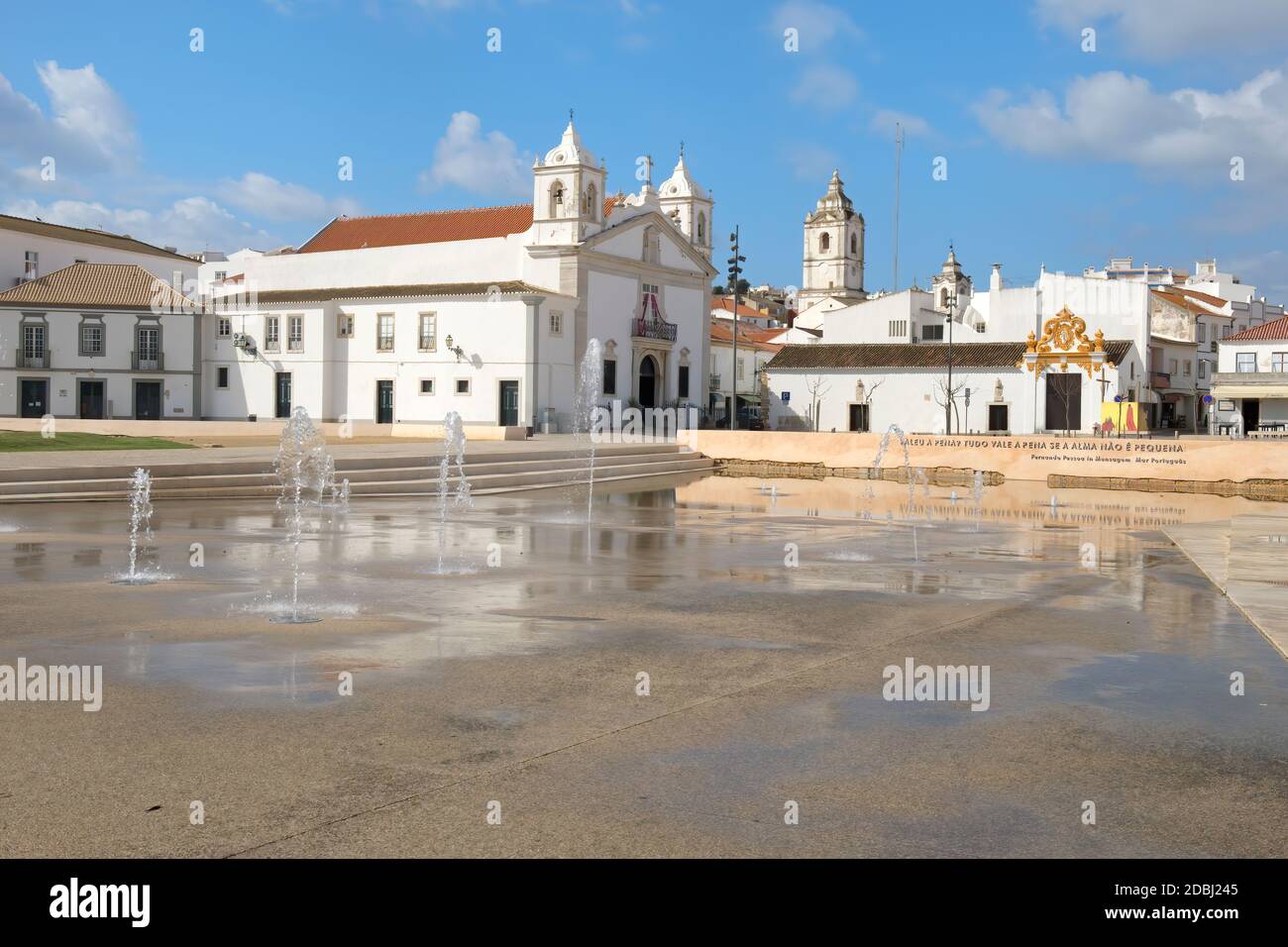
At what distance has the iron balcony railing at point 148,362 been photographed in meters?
54.4

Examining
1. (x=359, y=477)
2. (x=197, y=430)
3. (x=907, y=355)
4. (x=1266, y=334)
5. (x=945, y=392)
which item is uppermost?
(x=1266, y=334)

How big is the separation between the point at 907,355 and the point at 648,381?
43.3 ft

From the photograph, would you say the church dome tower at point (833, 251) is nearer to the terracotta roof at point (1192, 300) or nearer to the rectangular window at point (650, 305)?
the terracotta roof at point (1192, 300)

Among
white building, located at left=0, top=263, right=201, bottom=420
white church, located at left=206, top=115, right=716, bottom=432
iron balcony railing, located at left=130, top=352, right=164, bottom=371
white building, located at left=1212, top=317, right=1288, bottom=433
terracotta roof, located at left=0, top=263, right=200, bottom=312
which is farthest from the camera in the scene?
white building, located at left=1212, top=317, right=1288, bottom=433

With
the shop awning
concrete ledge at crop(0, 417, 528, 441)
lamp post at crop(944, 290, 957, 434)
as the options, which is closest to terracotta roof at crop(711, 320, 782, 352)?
lamp post at crop(944, 290, 957, 434)

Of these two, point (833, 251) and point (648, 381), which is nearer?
point (648, 381)

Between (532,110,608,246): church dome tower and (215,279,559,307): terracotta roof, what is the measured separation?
8.12 feet

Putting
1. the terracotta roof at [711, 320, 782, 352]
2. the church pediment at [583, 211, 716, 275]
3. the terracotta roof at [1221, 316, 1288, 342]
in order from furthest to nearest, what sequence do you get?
1. the terracotta roof at [711, 320, 782, 352]
2. the terracotta roof at [1221, 316, 1288, 342]
3. the church pediment at [583, 211, 716, 275]

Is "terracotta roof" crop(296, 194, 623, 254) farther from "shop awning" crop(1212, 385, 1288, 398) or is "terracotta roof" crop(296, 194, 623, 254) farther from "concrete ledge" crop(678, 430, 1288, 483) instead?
"shop awning" crop(1212, 385, 1288, 398)

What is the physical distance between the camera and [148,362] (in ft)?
179

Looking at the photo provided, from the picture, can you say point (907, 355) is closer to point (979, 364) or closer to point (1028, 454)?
point (979, 364)

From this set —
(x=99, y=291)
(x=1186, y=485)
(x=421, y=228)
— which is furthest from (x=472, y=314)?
(x=1186, y=485)

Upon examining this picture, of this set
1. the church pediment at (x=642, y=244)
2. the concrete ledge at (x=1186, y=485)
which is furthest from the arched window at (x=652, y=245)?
the concrete ledge at (x=1186, y=485)

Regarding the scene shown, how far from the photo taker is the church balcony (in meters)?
54.1
